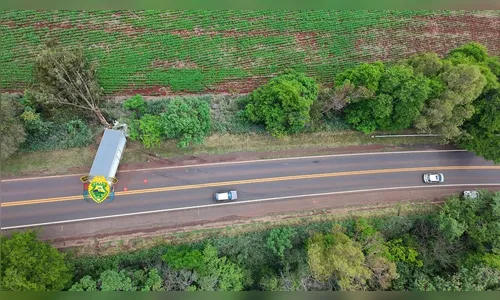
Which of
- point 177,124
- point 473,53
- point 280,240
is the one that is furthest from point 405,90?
point 177,124

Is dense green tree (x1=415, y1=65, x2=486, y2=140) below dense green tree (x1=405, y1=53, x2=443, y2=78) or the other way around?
below

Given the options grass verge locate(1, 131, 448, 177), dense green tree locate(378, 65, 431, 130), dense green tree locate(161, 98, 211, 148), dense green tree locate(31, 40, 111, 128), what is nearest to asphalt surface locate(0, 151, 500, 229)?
grass verge locate(1, 131, 448, 177)

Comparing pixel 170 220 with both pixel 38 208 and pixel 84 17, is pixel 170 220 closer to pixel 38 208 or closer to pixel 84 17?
pixel 38 208

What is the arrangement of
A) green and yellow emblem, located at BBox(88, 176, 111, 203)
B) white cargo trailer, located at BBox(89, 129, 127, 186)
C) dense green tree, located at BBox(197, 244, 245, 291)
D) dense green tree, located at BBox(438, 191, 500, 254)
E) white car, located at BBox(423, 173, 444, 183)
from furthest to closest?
white car, located at BBox(423, 173, 444, 183) → dense green tree, located at BBox(438, 191, 500, 254) → green and yellow emblem, located at BBox(88, 176, 111, 203) → white cargo trailer, located at BBox(89, 129, 127, 186) → dense green tree, located at BBox(197, 244, 245, 291)

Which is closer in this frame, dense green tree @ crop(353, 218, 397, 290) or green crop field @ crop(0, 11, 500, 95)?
dense green tree @ crop(353, 218, 397, 290)

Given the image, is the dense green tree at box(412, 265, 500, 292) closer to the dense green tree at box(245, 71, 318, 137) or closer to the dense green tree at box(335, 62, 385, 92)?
the dense green tree at box(245, 71, 318, 137)

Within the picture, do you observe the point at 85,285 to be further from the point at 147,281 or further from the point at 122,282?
the point at 147,281
